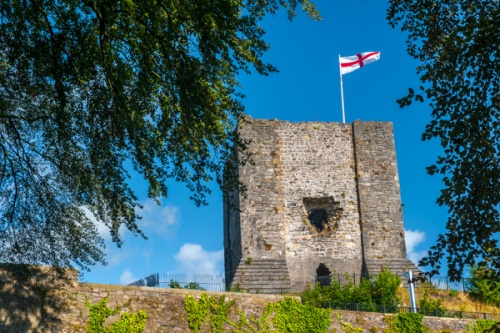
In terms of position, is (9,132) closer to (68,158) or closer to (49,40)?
(68,158)

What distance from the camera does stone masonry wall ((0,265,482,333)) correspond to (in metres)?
17.3

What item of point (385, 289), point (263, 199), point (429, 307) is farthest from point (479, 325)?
point (263, 199)

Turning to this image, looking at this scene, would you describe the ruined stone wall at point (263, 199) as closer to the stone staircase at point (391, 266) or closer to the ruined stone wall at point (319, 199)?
the ruined stone wall at point (319, 199)

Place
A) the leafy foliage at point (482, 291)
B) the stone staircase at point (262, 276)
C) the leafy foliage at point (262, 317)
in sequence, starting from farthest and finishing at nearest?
the leafy foliage at point (482, 291)
the stone staircase at point (262, 276)
the leafy foliage at point (262, 317)

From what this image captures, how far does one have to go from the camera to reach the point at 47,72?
12.6 metres

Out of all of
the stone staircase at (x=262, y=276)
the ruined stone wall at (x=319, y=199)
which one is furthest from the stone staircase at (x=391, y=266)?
the stone staircase at (x=262, y=276)

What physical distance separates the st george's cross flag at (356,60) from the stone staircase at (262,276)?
366 inches

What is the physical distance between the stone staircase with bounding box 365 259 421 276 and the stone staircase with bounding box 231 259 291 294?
3.23m

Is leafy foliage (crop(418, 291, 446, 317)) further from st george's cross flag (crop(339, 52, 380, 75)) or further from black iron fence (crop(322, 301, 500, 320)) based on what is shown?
st george's cross flag (crop(339, 52, 380, 75))

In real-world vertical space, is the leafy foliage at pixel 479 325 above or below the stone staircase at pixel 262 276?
Answer: below

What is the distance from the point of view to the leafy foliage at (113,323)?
18.6 meters

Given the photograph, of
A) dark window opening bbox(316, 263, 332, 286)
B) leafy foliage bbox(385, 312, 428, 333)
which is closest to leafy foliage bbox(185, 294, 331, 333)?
leafy foliage bbox(385, 312, 428, 333)

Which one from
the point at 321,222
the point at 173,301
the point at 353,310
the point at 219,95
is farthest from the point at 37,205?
the point at 321,222

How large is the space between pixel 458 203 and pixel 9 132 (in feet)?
27.6
